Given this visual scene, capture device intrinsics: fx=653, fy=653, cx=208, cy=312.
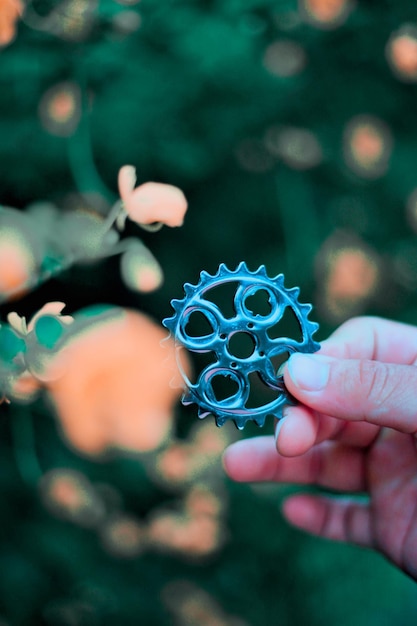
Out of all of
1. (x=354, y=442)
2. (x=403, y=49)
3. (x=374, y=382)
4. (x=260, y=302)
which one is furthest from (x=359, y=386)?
(x=403, y=49)

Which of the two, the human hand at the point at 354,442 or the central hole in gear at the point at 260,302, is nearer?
the human hand at the point at 354,442

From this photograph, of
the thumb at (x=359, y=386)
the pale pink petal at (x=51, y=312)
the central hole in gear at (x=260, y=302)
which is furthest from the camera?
the central hole in gear at (x=260, y=302)

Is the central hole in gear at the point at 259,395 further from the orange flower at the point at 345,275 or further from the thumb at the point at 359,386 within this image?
the thumb at the point at 359,386

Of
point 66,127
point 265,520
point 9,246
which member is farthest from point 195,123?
point 265,520

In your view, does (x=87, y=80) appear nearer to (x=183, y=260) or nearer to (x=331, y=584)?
(x=183, y=260)

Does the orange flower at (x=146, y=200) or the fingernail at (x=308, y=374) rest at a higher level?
the orange flower at (x=146, y=200)

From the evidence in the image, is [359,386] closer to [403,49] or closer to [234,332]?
[234,332]

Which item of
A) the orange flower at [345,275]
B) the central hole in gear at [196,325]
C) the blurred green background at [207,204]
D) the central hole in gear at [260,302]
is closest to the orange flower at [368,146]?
the blurred green background at [207,204]

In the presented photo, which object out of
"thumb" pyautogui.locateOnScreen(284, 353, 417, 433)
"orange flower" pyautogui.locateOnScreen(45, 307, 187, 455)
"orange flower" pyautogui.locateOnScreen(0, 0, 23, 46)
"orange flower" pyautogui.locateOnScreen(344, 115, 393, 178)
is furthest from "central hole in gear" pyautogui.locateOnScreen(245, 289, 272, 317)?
"orange flower" pyautogui.locateOnScreen(0, 0, 23, 46)
